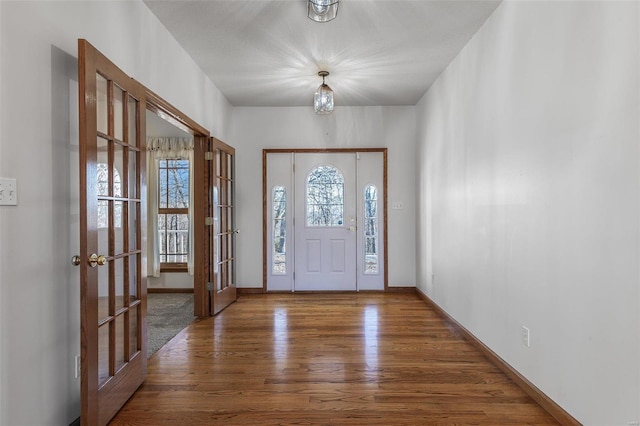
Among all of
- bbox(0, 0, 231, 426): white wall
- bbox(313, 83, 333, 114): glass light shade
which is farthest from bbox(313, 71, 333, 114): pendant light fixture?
bbox(0, 0, 231, 426): white wall

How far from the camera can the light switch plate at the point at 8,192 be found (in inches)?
57.1

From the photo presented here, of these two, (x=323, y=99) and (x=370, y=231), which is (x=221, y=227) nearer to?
(x=323, y=99)

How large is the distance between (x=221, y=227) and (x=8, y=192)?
9.32 ft

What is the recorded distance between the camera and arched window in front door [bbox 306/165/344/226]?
5.10 m

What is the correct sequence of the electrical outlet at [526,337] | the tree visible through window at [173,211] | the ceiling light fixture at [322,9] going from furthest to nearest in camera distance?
the tree visible through window at [173,211] < the ceiling light fixture at [322,9] < the electrical outlet at [526,337]

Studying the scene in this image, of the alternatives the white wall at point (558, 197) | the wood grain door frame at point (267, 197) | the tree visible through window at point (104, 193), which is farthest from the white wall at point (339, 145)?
the tree visible through window at point (104, 193)

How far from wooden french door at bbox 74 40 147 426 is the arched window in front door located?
289 centimetres

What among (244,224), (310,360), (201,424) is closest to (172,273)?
(244,224)

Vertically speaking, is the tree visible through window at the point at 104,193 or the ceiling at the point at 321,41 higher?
the ceiling at the point at 321,41

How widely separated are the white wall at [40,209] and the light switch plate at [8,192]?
1.0 inches

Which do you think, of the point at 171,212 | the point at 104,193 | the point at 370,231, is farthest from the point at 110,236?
the point at 370,231

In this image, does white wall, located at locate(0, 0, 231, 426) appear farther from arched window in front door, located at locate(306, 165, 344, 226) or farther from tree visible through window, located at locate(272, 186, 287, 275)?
arched window in front door, located at locate(306, 165, 344, 226)

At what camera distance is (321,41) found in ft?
10.1

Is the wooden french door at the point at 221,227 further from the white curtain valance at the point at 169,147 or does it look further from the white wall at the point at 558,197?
the white wall at the point at 558,197
